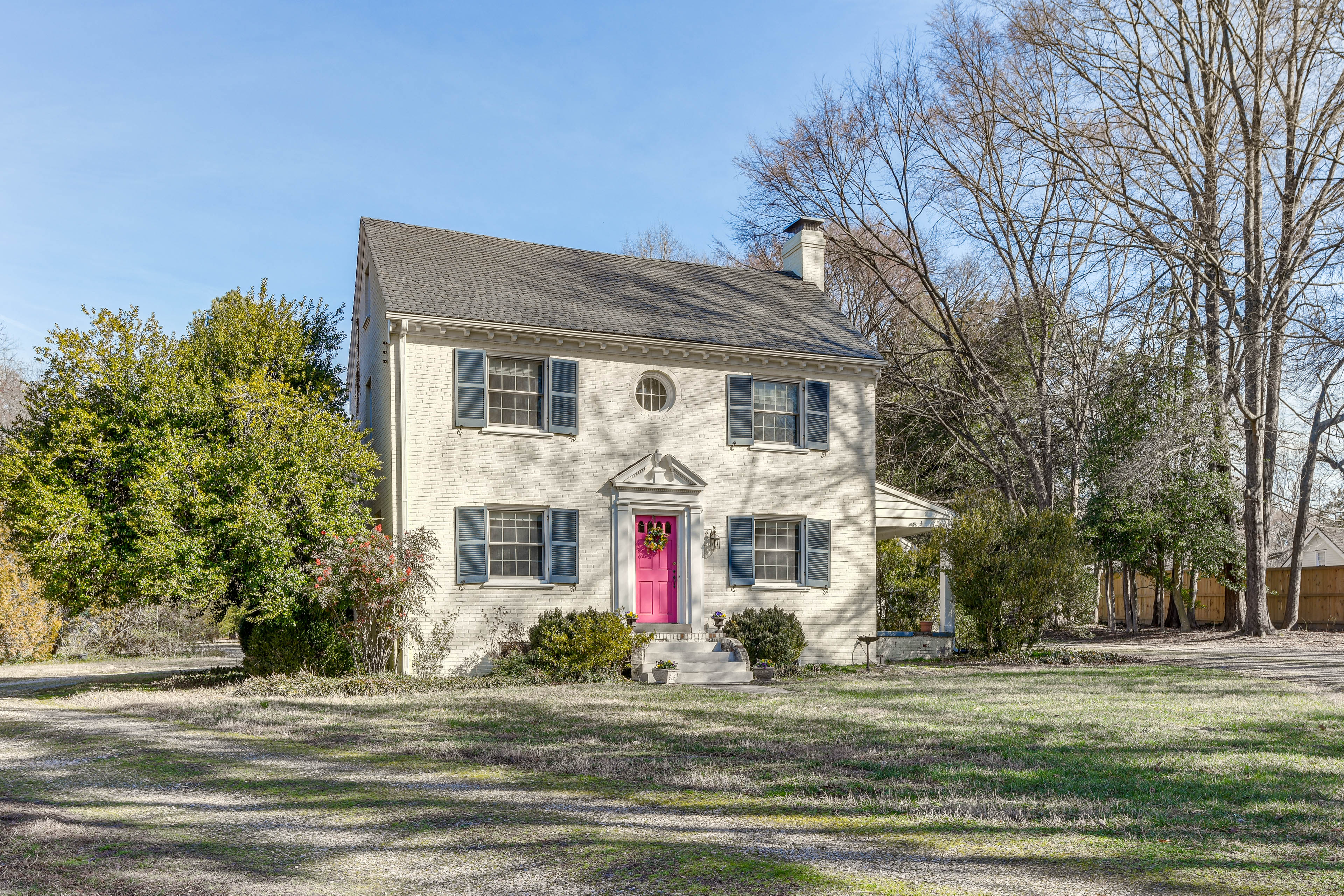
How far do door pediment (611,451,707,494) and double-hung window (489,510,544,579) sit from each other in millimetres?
1537

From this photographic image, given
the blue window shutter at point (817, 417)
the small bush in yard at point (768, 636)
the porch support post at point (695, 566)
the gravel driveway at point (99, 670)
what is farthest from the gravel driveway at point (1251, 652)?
the gravel driveway at point (99, 670)

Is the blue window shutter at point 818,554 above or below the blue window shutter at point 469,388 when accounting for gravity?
below

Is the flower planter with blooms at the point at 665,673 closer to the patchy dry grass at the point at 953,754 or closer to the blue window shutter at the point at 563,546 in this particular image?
the patchy dry grass at the point at 953,754

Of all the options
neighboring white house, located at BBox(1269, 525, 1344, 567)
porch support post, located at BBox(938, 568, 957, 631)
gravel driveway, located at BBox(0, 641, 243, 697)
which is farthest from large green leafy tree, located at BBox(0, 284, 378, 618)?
neighboring white house, located at BBox(1269, 525, 1344, 567)

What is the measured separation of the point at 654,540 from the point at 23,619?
1621cm

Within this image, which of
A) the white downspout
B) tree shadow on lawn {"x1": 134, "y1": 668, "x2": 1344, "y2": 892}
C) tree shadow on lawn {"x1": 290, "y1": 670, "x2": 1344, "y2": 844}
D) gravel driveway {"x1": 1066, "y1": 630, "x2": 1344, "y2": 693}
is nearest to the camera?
tree shadow on lawn {"x1": 134, "y1": 668, "x2": 1344, "y2": 892}

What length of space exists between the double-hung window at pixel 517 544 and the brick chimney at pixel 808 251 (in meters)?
9.12

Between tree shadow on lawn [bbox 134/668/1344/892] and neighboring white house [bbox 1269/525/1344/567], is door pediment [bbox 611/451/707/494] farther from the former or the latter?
neighboring white house [bbox 1269/525/1344/567]

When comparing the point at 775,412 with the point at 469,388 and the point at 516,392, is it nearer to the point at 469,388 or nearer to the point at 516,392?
the point at 516,392

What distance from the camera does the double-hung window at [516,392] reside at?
16328 millimetres

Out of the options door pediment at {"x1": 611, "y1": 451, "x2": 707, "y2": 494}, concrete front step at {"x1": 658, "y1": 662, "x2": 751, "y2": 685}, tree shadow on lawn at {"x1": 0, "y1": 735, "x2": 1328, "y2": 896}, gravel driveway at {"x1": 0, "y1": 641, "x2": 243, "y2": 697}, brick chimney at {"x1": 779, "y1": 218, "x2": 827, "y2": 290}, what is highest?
brick chimney at {"x1": 779, "y1": 218, "x2": 827, "y2": 290}

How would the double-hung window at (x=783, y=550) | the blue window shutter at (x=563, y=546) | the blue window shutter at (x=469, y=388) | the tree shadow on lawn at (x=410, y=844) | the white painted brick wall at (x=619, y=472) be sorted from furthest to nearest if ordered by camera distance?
1. the double-hung window at (x=783, y=550)
2. the blue window shutter at (x=563, y=546)
3. the blue window shutter at (x=469, y=388)
4. the white painted brick wall at (x=619, y=472)
5. the tree shadow on lawn at (x=410, y=844)

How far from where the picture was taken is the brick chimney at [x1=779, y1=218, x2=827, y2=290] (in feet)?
72.6

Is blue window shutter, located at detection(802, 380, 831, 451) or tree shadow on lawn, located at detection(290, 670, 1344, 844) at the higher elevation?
blue window shutter, located at detection(802, 380, 831, 451)
